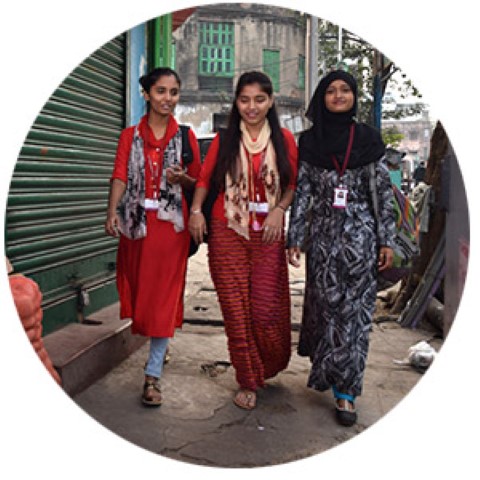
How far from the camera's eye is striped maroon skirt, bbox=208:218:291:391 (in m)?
2.05

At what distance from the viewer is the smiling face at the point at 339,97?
1.88m

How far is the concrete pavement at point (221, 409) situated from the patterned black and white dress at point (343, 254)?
19 centimetres

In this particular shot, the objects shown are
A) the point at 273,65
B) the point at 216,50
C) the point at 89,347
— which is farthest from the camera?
the point at 216,50

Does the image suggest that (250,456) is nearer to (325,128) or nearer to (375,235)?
(375,235)

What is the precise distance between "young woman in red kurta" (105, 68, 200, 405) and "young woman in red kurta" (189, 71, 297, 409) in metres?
0.10

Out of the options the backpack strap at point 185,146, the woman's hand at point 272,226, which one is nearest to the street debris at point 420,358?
the woman's hand at point 272,226

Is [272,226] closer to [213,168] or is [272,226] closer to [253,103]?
[213,168]

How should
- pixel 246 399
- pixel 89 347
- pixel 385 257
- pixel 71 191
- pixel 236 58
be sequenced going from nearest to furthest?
pixel 385 257 → pixel 246 399 → pixel 89 347 → pixel 71 191 → pixel 236 58

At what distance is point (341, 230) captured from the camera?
6.52ft

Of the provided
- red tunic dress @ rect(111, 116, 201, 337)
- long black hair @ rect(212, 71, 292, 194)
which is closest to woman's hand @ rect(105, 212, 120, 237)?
red tunic dress @ rect(111, 116, 201, 337)

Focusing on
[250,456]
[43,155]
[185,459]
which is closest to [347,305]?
[250,456]

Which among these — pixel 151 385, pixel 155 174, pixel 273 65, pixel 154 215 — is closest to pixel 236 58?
pixel 273 65

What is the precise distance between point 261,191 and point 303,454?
921mm

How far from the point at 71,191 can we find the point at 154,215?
0.60 m
